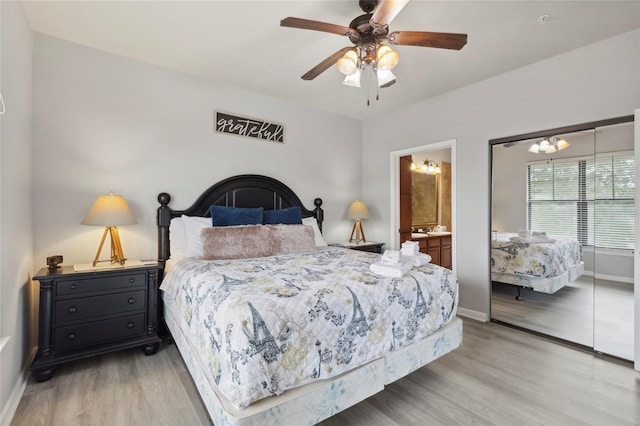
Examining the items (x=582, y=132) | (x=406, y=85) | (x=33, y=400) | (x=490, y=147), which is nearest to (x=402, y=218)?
(x=490, y=147)

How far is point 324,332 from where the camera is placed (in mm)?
1604

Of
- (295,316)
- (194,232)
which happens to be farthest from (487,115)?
(194,232)

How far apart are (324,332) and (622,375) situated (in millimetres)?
2460

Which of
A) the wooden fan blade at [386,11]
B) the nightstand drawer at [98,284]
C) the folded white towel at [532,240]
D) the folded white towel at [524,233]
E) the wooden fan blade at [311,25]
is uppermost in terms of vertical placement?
the wooden fan blade at [311,25]

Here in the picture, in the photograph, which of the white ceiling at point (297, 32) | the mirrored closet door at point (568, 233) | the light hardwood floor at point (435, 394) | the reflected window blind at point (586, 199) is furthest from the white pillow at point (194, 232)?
the reflected window blind at point (586, 199)

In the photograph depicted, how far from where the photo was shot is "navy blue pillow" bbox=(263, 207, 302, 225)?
143 inches

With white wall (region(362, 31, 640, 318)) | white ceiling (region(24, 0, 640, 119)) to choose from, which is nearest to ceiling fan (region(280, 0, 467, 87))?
white ceiling (region(24, 0, 640, 119))

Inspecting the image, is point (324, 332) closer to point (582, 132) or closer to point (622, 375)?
point (622, 375)

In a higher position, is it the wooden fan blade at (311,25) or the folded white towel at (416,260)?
the wooden fan blade at (311,25)

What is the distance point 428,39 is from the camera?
6.50 feet

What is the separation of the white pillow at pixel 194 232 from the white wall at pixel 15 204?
3.90 ft

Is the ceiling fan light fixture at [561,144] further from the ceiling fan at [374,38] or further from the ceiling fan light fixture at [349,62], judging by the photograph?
the ceiling fan light fixture at [349,62]

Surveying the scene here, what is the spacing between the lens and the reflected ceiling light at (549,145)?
9.55ft

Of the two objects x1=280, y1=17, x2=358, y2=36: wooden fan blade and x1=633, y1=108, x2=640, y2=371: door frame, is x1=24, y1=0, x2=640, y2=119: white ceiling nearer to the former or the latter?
x1=280, y1=17, x2=358, y2=36: wooden fan blade
